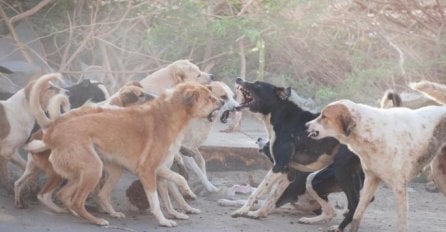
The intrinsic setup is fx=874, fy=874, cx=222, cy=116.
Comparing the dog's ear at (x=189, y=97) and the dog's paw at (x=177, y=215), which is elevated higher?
the dog's ear at (x=189, y=97)

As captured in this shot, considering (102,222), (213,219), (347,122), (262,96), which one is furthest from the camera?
(262,96)

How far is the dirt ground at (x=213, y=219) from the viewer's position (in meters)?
6.84

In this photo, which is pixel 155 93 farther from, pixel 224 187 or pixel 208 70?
pixel 208 70

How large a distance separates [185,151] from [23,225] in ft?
8.29

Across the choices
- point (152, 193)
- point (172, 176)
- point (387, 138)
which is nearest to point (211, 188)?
point (172, 176)

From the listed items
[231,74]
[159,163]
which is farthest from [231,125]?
[159,163]

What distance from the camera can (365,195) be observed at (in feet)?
23.3

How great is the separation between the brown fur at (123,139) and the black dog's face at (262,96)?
1.85 feet

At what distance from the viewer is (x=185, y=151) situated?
29.2ft

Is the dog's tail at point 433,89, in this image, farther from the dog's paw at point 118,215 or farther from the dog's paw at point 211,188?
the dog's paw at point 118,215

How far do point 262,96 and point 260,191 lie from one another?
2.88 ft

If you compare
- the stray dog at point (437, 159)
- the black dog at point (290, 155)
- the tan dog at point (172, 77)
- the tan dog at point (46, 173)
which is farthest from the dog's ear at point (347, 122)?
the tan dog at point (172, 77)

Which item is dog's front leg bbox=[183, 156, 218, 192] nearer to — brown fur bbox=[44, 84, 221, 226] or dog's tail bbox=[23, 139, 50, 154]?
brown fur bbox=[44, 84, 221, 226]

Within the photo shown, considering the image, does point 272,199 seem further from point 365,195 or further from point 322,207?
point 365,195
